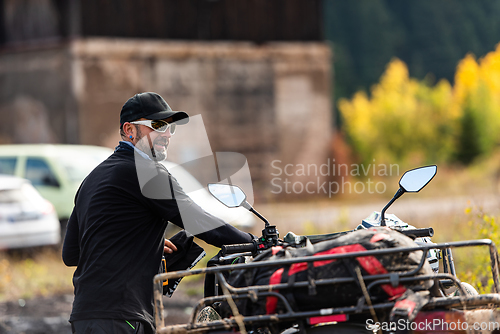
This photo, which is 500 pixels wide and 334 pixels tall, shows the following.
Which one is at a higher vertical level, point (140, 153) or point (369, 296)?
point (140, 153)

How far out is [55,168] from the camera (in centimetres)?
1281

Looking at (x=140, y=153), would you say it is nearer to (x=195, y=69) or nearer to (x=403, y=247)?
(x=403, y=247)

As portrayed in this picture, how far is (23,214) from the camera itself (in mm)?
11141

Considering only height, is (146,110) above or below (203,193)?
above

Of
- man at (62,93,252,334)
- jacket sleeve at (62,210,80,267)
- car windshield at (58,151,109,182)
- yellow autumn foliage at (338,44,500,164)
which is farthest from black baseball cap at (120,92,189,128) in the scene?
yellow autumn foliage at (338,44,500,164)

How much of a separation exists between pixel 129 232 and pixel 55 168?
9980mm

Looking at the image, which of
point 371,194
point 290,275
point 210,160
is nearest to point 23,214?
point 210,160

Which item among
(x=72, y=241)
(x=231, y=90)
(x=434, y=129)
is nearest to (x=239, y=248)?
(x=72, y=241)

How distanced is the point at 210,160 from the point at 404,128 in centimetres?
3569

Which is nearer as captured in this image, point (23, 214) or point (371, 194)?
point (23, 214)

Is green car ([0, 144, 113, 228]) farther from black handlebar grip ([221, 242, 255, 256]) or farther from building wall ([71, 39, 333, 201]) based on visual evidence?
black handlebar grip ([221, 242, 255, 256])

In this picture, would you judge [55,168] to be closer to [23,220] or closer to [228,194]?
[23,220]

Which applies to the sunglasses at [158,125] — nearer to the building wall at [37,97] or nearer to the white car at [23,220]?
the white car at [23,220]

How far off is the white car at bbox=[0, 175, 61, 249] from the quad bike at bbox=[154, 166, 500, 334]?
8.92 m
